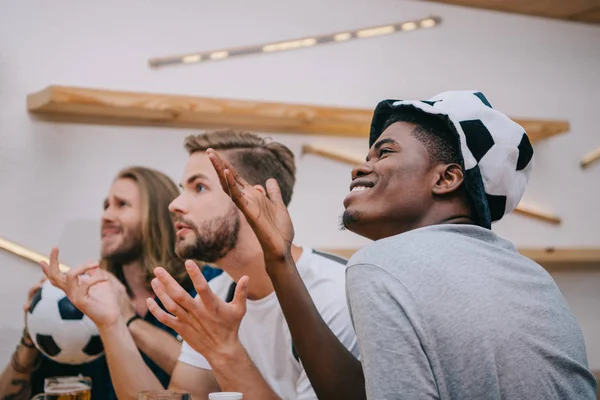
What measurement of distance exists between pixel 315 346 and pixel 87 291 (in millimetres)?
1069

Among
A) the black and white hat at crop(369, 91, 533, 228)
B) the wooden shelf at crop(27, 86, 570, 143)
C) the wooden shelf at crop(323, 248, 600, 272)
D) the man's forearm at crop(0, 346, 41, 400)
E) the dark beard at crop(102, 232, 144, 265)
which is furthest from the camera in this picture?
the wooden shelf at crop(323, 248, 600, 272)

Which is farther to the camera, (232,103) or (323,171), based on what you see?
(323,171)

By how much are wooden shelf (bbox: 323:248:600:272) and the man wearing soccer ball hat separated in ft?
6.26

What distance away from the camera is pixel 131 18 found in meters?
2.85

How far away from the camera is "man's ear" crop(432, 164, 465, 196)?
130 centimetres

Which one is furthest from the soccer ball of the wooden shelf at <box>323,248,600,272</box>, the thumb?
the wooden shelf at <box>323,248,600,272</box>

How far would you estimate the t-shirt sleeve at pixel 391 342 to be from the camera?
0.99m

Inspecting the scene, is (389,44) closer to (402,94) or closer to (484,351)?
(402,94)

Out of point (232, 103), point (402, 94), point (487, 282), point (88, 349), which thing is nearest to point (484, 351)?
point (487, 282)

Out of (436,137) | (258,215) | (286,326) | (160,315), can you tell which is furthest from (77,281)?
(436,137)

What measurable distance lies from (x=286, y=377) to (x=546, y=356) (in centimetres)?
102

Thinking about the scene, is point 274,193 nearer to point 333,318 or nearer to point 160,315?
point 160,315

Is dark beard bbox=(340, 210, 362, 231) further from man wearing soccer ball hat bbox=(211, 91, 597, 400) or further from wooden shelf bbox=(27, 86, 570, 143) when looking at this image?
wooden shelf bbox=(27, 86, 570, 143)

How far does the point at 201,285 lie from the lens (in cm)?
142
